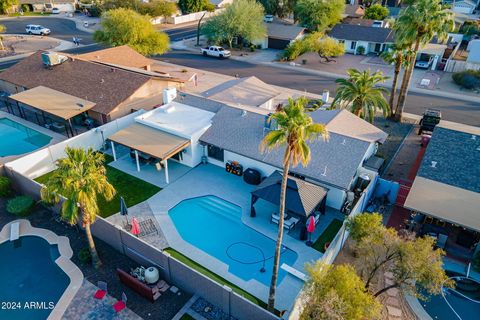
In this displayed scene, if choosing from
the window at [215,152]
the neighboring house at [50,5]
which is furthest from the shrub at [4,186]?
the neighboring house at [50,5]

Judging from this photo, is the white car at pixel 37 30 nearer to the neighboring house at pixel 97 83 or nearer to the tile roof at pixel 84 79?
the neighboring house at pixel 97 83

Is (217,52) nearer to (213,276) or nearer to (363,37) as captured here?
(363,37)

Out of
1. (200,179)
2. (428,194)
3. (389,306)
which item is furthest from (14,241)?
(428,194)

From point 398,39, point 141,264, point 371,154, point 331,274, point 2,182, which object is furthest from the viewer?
point 398,39

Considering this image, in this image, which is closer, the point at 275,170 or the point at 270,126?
the point at 275,170

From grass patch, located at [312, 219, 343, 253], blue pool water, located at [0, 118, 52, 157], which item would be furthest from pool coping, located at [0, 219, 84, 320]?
grass patch, located at [312, 219, 343, 253]

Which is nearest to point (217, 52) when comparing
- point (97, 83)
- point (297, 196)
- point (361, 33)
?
point (361, 33)

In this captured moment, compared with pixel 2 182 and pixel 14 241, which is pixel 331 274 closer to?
pixel 14 241
